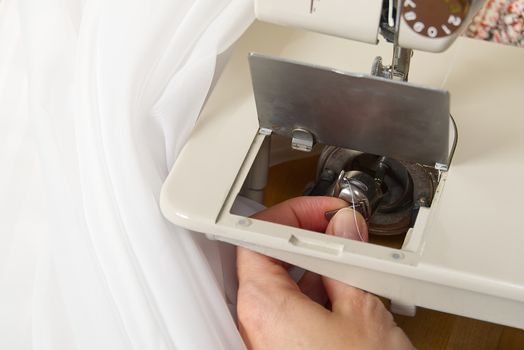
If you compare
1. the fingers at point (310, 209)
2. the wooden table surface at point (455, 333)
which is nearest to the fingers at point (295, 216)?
the fingers at point (310, 209)

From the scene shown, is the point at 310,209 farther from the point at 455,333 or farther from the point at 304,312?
the point at 455,333

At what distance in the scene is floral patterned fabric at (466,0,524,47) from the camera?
111 centimetres

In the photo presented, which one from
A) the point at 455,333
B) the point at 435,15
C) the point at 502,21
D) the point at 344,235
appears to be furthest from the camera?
the point at 502,21

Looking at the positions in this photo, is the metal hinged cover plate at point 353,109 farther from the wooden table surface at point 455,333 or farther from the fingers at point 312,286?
the wooden table surface at point 455,333

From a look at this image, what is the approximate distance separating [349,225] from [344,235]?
0.04 ft

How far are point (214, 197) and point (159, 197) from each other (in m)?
0.07

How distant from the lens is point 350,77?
73 centimetres

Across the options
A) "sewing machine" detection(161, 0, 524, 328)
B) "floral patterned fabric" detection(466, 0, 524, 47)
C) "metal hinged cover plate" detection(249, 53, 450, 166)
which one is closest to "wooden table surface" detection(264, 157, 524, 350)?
"sewing machine" detection(161, 0, 524, 328)

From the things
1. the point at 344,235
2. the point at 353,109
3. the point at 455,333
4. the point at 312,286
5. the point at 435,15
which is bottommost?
the point at 455,333

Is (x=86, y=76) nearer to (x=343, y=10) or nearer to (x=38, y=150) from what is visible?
(x=38, y=150)

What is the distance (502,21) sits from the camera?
1.12 meters

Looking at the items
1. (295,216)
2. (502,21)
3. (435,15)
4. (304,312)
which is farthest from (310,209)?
(502,21)

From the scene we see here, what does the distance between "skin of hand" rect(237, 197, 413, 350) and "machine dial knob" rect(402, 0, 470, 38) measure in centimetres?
20

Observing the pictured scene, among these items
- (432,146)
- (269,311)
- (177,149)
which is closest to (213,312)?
(269,311)
